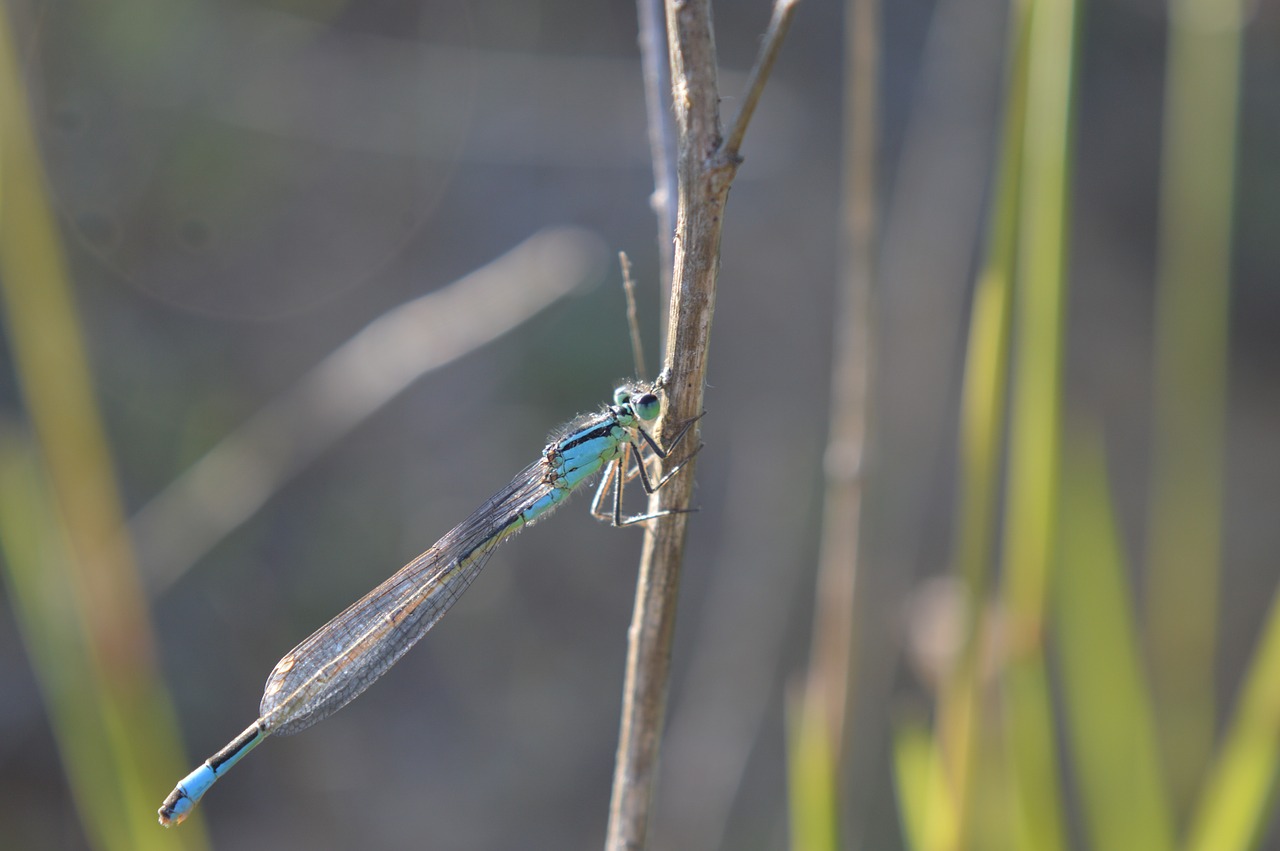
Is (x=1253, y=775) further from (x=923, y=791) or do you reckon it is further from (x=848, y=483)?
(x=848, y=483)

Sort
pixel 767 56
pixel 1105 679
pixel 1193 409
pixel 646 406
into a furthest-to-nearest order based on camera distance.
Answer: pixel 1193 409
pixel 1105 679
pixel 646 406
pixel 767 56

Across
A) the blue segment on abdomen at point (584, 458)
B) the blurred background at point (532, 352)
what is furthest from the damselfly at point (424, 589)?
the blurred background at point (532, 352)

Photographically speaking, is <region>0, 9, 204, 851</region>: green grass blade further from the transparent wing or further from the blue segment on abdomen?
the blue segment on abdomen

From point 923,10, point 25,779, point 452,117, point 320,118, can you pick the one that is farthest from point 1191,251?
point 25,779

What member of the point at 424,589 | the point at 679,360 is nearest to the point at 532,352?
the point at 424,589

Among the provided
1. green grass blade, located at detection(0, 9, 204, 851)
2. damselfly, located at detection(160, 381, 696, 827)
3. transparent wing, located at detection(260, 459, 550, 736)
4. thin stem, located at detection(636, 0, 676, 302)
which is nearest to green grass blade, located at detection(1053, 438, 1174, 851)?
damselfly, located at detection(160, 381, 696, 827)

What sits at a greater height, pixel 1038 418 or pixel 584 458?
pixel 1038 418

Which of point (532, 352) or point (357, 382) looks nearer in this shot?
point (357, 382)
